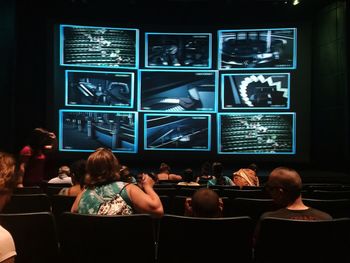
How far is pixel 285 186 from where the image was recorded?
2400 millimetres

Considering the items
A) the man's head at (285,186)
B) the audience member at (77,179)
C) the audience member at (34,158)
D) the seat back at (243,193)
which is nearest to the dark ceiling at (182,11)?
the audience member at (34,158)

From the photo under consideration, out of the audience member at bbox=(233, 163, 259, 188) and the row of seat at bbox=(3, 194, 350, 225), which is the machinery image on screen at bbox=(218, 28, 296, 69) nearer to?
the audience member at bbox=(233, 163, 259, 188)

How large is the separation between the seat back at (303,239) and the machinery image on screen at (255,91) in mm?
7988

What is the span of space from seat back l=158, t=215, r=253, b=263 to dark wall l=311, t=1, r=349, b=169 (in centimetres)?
782

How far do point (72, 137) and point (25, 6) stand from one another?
3.35 m

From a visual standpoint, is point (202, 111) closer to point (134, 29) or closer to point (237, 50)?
point (237, 50)

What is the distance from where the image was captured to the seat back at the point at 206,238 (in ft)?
6.53

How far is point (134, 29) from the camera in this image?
32.8ft

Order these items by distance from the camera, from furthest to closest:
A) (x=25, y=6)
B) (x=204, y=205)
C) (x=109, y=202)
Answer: (x=25, y=6), (x=109, y=202), (x=204, y=205)

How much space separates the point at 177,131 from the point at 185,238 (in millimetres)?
7991

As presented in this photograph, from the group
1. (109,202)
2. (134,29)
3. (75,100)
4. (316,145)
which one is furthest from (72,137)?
(109,202)

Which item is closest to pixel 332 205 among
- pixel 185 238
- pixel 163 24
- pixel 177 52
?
pixel 185 238

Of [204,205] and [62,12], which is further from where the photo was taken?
[62,12]

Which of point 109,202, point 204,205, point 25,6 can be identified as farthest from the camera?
point 25,6
